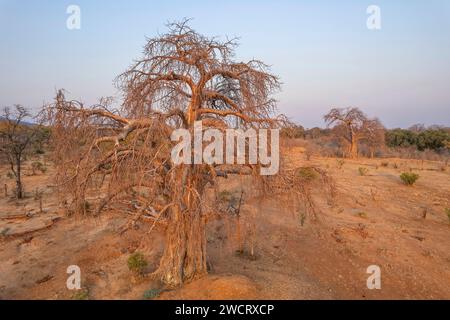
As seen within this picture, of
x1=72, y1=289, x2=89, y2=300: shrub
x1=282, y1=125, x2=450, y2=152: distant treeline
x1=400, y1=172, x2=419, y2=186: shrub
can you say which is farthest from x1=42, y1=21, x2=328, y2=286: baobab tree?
x1=282, y1=125, x2=450, y2=152: distant treeline

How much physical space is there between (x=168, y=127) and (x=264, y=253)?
4.28 m

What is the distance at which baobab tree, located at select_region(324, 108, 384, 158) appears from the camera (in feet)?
90.2

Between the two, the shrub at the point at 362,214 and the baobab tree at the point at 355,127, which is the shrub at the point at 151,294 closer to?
the shrub at the point at 362,214

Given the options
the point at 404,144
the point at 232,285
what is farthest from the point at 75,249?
the point at 404,144

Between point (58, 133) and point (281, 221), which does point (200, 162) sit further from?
point (281, 221)

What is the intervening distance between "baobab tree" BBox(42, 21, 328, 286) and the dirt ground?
2.03 feet

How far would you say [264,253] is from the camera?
7098 millimetres

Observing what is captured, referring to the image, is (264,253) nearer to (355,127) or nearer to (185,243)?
(185,243)

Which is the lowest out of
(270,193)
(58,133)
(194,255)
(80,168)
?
(194,255)

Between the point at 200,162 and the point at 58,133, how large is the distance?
220 centimetres

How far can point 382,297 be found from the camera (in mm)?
5410

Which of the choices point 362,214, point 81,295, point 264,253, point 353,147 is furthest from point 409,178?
point 81,295

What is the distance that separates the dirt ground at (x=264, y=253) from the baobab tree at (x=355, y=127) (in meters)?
17.6

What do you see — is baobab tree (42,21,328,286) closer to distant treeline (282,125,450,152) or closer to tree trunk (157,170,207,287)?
tree trunk (157,170,207,287)
